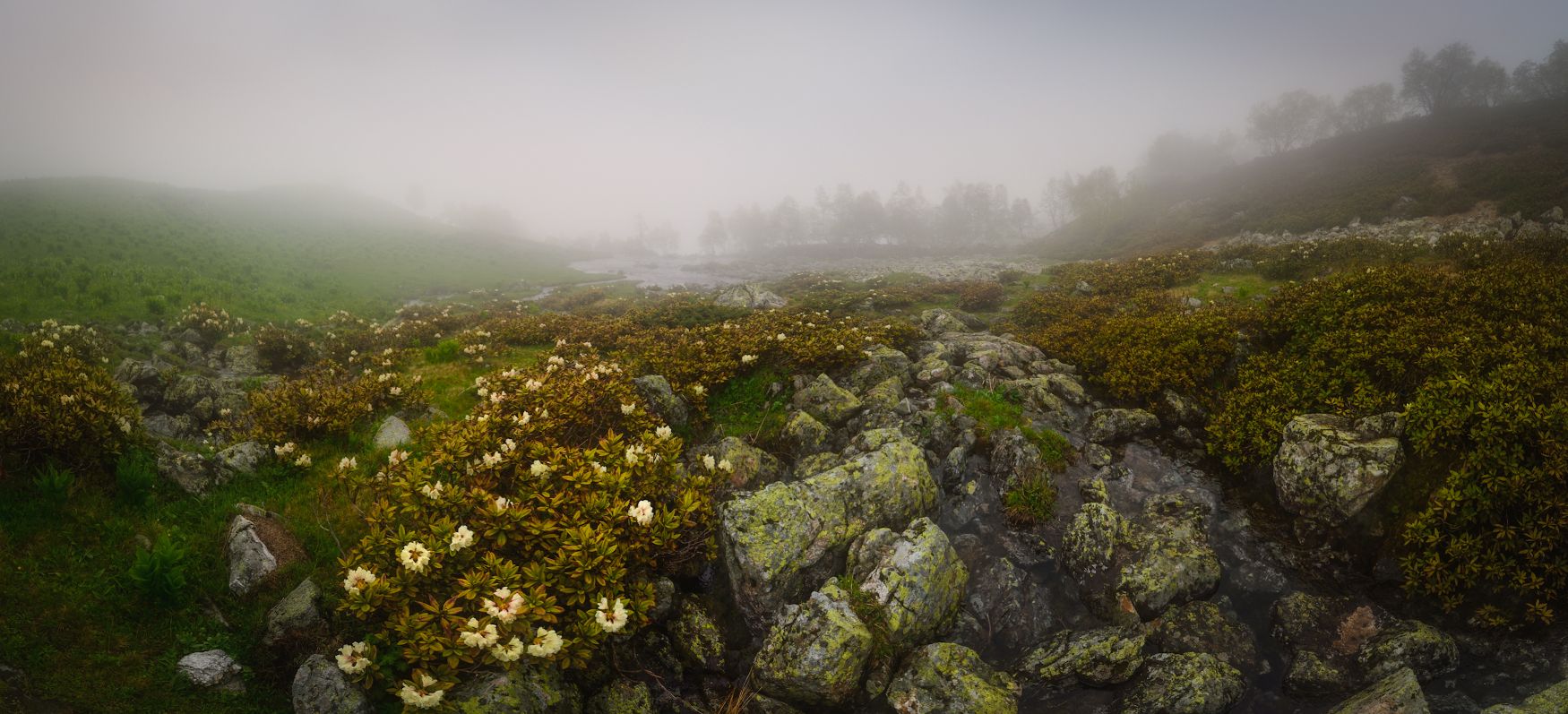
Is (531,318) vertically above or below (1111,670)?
above

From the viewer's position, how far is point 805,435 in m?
9.88

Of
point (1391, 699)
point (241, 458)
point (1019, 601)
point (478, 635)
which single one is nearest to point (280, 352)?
point (241, 458)

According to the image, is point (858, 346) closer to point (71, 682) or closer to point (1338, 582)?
point (1338, 582)

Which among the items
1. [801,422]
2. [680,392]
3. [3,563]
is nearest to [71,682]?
[3,563]

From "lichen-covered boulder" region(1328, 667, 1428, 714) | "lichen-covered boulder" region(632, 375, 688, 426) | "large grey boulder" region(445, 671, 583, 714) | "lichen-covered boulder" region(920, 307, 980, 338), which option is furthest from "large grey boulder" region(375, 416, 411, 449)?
"lichen-covered boulder" region(920, 307, 980, 338)

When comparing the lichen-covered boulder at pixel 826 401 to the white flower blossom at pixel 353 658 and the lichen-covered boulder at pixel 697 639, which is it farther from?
the white flower blossom at pixel 353 658

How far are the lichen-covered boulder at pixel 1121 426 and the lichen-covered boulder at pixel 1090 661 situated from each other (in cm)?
484

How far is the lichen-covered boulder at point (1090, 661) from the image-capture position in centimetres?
594

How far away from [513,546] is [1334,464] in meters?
11.6

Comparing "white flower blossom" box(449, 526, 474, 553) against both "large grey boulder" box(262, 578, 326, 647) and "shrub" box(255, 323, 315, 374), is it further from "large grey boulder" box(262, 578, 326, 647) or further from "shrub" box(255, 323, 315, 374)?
"shrub" box(255, 323, 315, 374)

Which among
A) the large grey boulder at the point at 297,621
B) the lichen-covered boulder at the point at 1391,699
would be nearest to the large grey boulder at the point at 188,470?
the large grey boulder at the point at 297,621

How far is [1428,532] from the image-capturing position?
6.37 m

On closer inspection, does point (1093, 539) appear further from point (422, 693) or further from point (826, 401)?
point (422, 693)

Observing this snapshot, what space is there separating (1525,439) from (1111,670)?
6.17 metres
